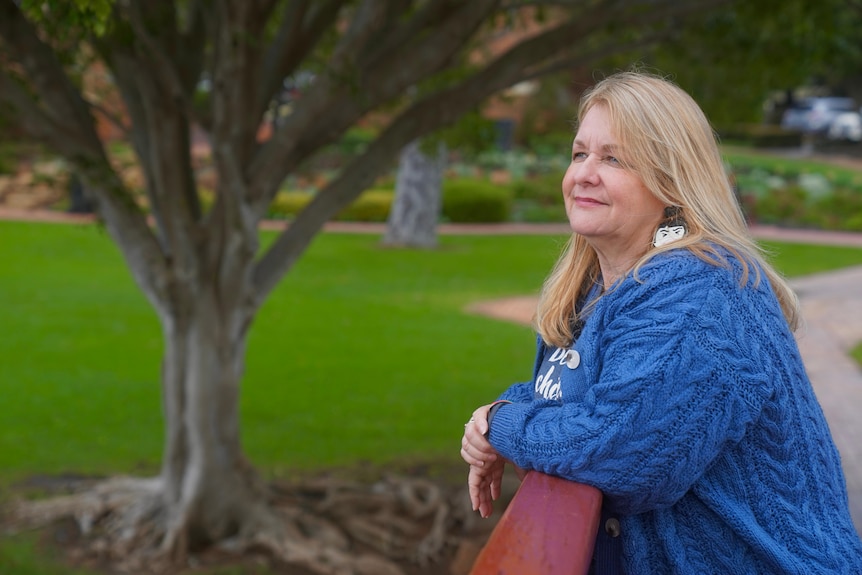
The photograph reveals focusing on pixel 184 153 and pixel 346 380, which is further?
pixel 346 380

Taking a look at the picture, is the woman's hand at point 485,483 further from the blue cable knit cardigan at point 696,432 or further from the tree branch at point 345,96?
the tree branch at point 345,96

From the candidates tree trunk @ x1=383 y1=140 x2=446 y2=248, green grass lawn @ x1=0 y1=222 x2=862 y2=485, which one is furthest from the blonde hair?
tree trunk @ x1=383 y1=140 x2=446 y2=248

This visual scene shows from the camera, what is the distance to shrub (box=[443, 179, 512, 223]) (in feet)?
80.4

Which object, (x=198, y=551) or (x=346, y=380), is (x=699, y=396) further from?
(x=346, y=380)

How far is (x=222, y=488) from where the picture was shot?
6.30 m

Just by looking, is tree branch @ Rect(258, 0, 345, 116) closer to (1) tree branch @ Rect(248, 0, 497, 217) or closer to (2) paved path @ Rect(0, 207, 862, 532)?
(1) tree branch @ Rect(248, 0, 497, 217)

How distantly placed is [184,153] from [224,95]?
677mm

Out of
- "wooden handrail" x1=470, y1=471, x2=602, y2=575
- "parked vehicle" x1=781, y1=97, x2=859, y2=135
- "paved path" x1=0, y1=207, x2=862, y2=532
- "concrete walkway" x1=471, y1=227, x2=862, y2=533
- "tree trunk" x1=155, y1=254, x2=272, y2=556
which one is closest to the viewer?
"wooden handrail" x1=470, y1=471, x2=602, y2=575

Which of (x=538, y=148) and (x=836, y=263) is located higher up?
(x=538, y=148)

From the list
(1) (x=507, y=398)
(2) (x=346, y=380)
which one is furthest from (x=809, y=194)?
(1) (x=507, y=398)

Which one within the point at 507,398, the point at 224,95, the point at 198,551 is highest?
the point at 224,95

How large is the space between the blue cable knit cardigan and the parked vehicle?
46.7m

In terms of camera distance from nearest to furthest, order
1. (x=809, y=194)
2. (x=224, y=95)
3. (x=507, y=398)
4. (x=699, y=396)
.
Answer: (x=699, y=396), (x=507, y=398), (x=224, y=95), (x=809, y=194)

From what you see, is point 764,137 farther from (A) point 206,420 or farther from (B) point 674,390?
(B) point 674,390
